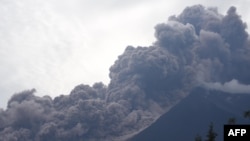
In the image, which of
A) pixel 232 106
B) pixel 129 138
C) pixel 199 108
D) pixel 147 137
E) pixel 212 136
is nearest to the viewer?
pixel 212 136

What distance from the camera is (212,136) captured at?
24.6 metres

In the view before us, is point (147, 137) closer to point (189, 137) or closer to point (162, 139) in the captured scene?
point (162, 139)

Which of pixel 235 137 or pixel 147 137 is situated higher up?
pixel 147 137

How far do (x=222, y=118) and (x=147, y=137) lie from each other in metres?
36.7

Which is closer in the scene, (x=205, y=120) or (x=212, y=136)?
(x=212, y=136)

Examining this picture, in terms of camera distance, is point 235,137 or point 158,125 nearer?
point 235,137

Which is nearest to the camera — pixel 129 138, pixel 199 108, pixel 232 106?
pixel 129 138

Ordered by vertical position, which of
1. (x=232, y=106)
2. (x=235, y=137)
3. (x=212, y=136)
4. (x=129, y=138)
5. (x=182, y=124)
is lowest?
(x=235, y=137)

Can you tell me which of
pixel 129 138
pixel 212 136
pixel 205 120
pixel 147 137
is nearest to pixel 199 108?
pixel 205 120

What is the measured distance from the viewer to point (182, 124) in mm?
167250

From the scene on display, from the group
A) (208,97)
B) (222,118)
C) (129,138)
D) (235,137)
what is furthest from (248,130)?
(208,97)

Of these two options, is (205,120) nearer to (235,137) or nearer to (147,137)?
(147,137)

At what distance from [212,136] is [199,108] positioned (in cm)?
15485

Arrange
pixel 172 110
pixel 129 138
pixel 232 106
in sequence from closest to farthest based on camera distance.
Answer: pixel 129 138, pixel 172 110, pixel 232 106
